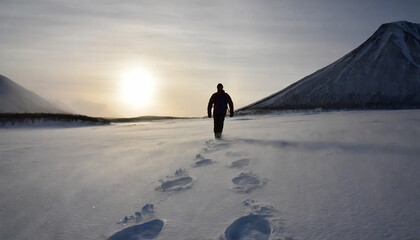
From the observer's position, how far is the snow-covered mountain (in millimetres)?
109419

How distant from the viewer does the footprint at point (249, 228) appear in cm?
231

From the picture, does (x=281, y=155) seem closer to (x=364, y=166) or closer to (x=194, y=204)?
(x=364, y=166)

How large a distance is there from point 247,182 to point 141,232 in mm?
1786

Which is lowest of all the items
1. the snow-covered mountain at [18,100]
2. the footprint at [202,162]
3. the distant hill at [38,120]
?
the footprint at [202,162]

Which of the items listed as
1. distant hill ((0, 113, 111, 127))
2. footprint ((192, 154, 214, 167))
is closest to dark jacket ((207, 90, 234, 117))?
footprint ((192, 154, 214, 167))

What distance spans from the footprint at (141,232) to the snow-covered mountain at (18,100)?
423 feet

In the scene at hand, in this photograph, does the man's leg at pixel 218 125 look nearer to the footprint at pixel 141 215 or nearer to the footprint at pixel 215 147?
the footprint at pixel 215 147

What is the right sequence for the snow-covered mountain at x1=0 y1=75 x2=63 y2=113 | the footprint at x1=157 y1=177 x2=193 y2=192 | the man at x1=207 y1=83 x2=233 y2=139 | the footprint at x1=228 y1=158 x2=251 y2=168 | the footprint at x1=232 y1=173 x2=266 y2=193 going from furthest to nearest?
the snow-covered mountain at x1=0 y1=75 x2=63 y2=113 < the man at x1=207 y1=83 x2=233 y2=139 < the footprint at x1=228 y1=158 x2=251 y2=168 < the footprint at x1=157 y1=177 x2=193 y2=192 < the footprint at x1=232 y1=173 x2=266 y2=193

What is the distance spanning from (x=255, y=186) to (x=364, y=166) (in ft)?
6.16

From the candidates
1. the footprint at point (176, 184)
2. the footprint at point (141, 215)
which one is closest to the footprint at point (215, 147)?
the footprint at point (176, 184)

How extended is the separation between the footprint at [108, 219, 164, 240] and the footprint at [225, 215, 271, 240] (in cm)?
67

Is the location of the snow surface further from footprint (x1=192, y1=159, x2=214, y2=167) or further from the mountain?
the mountain

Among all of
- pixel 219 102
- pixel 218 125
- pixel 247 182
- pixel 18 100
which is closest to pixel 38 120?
pixel 219 102

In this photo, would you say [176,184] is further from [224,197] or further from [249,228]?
[249,228]
